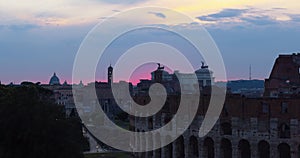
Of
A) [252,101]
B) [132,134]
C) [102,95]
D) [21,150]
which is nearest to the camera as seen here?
[21,150]

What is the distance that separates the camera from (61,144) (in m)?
28.2

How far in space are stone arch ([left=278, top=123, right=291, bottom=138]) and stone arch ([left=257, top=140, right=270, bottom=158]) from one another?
1.32 meters

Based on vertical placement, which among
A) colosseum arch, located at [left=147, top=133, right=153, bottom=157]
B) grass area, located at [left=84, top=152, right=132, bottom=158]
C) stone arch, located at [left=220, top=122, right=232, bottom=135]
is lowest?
grass area, located at [left=84, top=152, right=132, bottom=158]

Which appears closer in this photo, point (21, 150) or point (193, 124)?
point (21, 150)

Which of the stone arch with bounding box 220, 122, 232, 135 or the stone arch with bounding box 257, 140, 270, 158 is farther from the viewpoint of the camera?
the stone arch with bounding box 220, 122, 232, 135

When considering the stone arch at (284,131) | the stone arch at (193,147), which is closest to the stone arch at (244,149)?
the stone arch at (284,131)

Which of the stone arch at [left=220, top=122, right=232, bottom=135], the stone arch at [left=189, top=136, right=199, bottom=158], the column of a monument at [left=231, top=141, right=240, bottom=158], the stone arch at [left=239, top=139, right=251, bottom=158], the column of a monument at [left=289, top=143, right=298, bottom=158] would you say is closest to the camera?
the column of a monument at [left=289, top=143, right=298, bottom=158]

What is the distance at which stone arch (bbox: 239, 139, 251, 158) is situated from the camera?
127ft

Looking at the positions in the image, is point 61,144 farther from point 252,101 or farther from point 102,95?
point 102,95

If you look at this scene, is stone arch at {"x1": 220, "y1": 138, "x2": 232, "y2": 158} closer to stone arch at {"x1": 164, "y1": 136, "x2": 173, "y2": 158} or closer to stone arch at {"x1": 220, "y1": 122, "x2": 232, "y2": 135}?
stone arch at {"x1": 220, "y1": 122, "x2": 232, "y2": 135}

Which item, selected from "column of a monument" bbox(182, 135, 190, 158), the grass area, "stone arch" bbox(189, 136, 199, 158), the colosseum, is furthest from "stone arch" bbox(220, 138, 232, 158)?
the grass area

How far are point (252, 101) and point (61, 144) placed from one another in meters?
15.4

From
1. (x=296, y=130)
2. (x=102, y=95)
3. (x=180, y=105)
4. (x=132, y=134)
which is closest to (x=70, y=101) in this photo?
(x=102, y=95)

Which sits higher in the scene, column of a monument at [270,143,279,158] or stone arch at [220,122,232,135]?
stone arch at [220,122,232,135]
